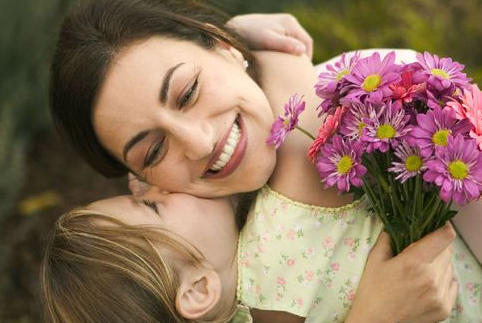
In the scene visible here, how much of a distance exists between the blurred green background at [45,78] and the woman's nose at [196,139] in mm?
1262

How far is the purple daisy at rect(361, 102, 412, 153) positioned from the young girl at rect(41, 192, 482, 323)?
18.6 inches

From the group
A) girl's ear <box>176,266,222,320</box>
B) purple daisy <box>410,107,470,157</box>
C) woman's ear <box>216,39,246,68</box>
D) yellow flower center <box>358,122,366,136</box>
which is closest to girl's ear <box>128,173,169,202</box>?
→ girl's ear <box>176,266,222,320</box>

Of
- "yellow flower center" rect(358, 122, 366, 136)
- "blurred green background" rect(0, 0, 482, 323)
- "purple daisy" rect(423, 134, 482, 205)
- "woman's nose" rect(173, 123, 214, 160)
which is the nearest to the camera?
"purple daisy" rect(423, 134, 482, 205)

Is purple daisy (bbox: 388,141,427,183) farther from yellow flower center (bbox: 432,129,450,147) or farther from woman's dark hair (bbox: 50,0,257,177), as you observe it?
woman's dark hair (bbox: 50,0,257,177)

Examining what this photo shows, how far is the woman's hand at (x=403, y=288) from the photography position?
1942 millimetres

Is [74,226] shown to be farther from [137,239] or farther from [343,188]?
[343,188]

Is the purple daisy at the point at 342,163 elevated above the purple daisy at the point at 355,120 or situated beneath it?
situated beneath

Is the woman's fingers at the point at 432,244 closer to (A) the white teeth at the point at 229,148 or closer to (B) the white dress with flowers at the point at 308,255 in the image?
(B) the white dress with flowers at the point at 308,255

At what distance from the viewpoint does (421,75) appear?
1.65 metres

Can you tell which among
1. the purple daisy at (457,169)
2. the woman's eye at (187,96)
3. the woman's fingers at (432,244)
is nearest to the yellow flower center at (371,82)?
the purple daisy at (457,169)

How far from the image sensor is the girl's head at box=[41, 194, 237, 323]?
6.57 ft

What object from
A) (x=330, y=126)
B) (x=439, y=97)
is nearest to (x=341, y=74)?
(x=330, y=126)

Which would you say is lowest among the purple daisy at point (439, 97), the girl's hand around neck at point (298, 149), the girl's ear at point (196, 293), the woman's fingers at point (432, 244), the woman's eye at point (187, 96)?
the girl's ear at point (196, 293)

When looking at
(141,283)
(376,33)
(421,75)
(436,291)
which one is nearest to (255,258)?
(141,283)
